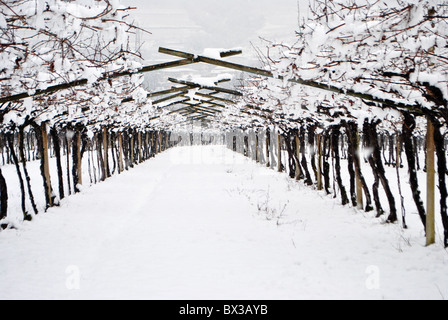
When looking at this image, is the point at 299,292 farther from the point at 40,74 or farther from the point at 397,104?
the point at 40,74

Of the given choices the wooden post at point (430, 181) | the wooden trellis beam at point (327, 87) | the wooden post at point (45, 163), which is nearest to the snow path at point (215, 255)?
the wooden post at point (430, 181)

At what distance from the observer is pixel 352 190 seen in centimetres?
1050

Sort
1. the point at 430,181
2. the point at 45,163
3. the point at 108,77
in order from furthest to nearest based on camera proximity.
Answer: the point at 45,163
the point at 108,77
the point at 430,181

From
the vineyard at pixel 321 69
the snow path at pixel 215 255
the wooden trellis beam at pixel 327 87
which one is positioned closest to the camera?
the vineyard at pixel 321 69

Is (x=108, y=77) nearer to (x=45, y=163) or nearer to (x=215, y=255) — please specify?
(x=215, y=255)

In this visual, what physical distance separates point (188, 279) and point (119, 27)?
148 inches

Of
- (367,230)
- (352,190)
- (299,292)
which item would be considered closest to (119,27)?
(299,292)

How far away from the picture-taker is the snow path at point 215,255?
475 cm

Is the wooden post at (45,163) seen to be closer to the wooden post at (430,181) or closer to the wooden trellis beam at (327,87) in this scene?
the wooden trellis beam at (327,87)

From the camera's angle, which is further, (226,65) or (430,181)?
(226,65)

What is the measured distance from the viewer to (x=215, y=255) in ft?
20.6

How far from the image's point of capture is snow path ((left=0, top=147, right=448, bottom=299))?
4754 millimetres

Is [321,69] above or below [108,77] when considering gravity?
below

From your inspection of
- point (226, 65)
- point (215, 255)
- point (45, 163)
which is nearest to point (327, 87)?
point (226, 65)
